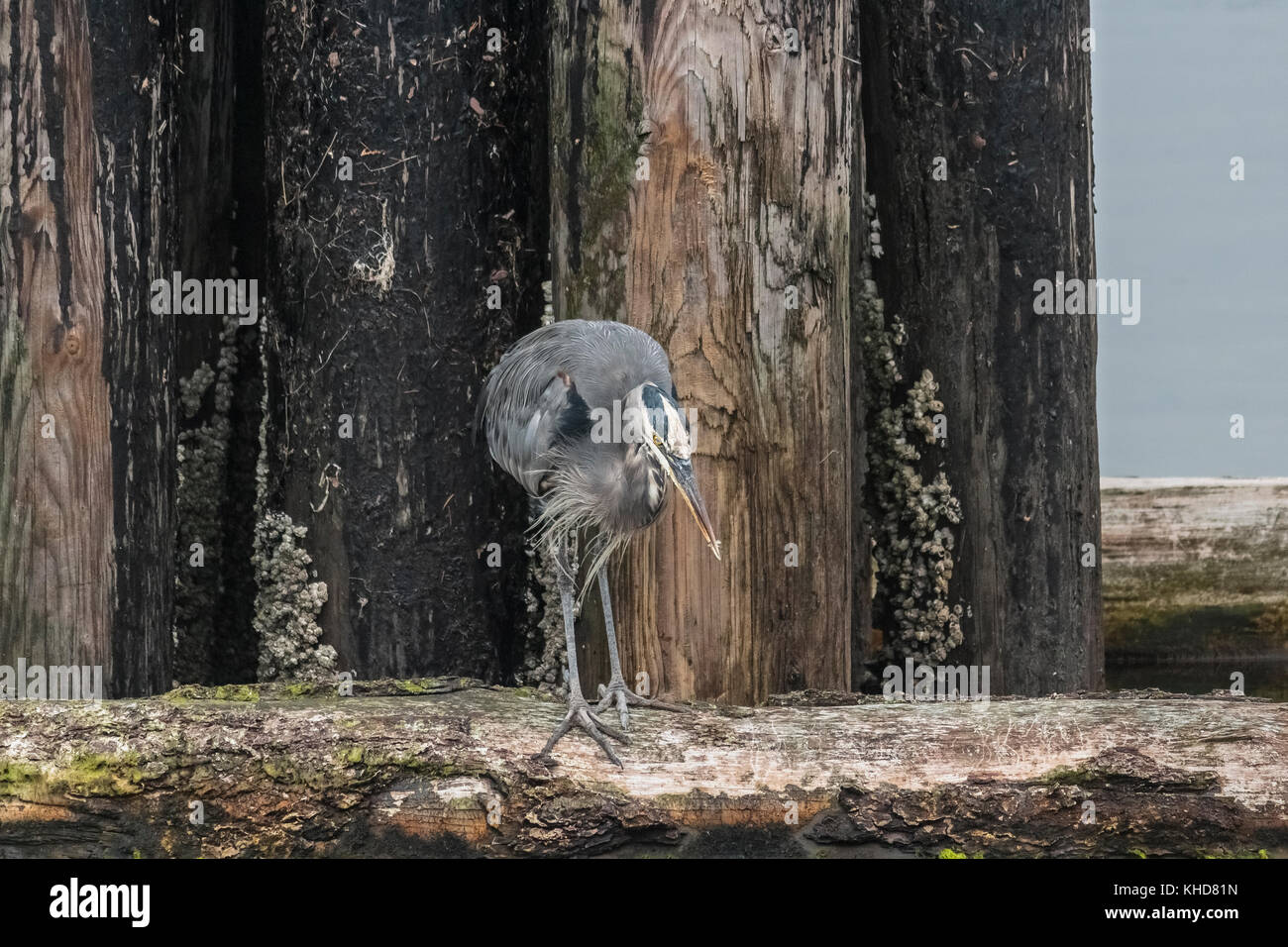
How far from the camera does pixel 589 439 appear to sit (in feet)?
11.8

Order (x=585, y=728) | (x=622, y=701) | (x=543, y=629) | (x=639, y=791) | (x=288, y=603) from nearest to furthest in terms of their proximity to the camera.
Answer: (x=639, y=791) < (x=585, y=728) < (x=622, y=701) < (x=288, y=603) < (x=543, y=629)

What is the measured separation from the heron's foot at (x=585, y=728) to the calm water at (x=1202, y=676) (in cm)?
333

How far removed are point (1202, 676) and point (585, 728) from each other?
155 inches

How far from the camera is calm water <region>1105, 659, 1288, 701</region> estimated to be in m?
5.80

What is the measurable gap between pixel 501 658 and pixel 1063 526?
189 centimetres

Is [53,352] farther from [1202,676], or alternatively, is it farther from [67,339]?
[1202,676]

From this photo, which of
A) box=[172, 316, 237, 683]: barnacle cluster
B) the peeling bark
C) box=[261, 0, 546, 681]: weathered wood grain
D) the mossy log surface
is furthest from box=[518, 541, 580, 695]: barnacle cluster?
the peeling bark

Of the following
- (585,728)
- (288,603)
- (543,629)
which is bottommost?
(585,728)

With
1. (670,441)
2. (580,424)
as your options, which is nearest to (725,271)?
(580,424)

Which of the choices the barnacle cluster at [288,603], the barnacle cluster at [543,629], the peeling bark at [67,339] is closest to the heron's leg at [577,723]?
the barnacle cluster at [543,629]

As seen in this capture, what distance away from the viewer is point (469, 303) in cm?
405

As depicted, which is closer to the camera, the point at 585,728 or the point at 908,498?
the point at 585,728

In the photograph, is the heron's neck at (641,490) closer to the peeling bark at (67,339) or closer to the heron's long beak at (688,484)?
the heron's long beak at (688,484)

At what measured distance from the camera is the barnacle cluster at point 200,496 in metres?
4.28
